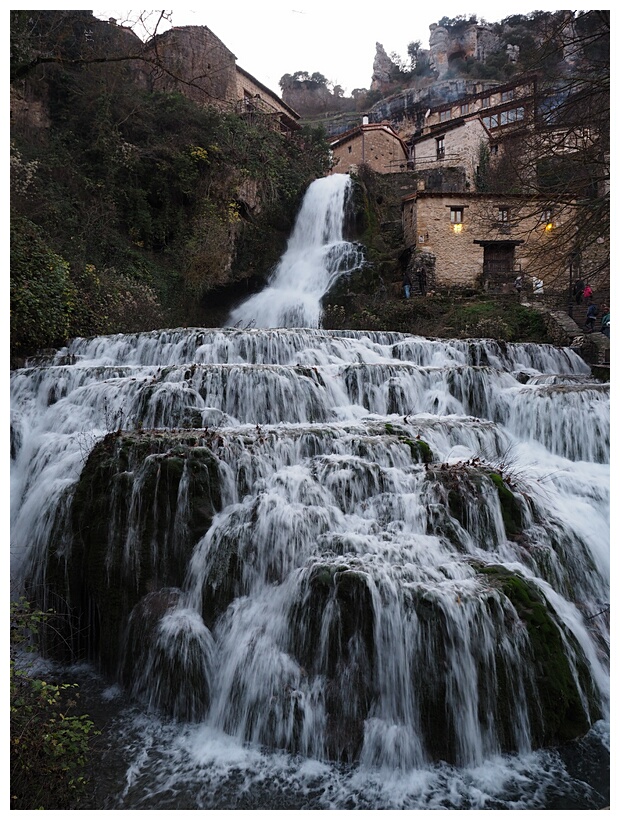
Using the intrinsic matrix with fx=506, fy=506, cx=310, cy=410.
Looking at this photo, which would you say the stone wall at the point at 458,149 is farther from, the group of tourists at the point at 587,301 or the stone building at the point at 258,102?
the group of tourists at the point at 587,301

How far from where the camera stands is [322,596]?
4.54 m

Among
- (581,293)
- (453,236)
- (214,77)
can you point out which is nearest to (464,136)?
(453,236)

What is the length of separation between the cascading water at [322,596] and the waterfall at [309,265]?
10637 mm

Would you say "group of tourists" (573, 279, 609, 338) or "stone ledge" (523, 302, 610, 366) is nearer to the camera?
"stone ledge" (523, 302, 610, 366)

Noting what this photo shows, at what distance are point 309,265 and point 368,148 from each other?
17.4 metres

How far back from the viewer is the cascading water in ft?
13.0

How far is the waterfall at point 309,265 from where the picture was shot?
18297 mm

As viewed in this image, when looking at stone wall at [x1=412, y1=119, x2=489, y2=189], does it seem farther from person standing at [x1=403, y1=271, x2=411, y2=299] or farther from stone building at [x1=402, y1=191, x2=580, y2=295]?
person standing at [x1=403, y1=271, x2=411, y2=299]

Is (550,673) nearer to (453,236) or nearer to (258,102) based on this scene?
(453,236)

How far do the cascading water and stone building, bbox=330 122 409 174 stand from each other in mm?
30041

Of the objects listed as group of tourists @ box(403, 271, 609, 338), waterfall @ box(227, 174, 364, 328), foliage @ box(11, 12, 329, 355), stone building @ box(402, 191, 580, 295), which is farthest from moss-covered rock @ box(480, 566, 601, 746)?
stone building @ box(402, 191, 580, 295)

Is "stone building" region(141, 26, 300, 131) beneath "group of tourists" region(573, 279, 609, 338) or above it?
above

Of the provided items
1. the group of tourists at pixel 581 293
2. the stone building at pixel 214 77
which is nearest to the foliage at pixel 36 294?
the group of tourists at pixel 581 293
